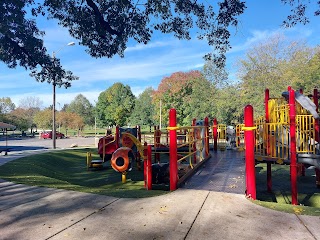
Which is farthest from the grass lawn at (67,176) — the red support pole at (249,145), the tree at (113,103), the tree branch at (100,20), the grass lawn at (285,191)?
the tree at (113,103)

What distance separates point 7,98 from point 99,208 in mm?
84101

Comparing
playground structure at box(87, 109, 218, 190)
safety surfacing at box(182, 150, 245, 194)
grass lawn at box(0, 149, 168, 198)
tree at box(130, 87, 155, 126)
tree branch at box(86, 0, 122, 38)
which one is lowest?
grass lawn at box(0, 149, 168, 198)

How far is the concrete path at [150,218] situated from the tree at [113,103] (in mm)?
62916

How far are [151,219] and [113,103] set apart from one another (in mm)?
69462

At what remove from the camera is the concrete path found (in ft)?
12.4

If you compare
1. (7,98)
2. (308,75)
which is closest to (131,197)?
(308,75)

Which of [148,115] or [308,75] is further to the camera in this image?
[148,115]

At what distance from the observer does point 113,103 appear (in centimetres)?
7250

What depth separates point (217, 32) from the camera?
11844 millimetres

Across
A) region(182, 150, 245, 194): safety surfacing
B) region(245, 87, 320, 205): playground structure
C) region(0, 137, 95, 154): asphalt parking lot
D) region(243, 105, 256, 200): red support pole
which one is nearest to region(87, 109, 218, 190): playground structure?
region(182, 150, 245, 194): safety surfacing

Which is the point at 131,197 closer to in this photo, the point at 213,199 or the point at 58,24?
the point at 213,199

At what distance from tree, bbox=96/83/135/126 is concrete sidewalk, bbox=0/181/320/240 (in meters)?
62.9

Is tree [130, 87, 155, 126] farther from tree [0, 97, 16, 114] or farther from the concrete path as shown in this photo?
the concrete path

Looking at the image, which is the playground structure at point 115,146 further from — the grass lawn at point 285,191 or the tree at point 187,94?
the tree at point 187,94
